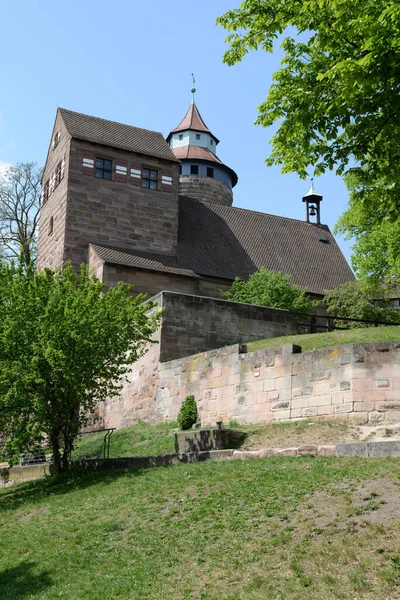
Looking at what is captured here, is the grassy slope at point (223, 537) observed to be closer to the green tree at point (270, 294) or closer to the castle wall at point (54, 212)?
the green tree at point (270, 294)

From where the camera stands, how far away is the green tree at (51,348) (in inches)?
656

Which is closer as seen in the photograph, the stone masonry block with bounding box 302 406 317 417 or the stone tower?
the stone masonry block with bounding box 302 406 317 417

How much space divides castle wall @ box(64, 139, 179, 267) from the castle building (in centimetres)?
5

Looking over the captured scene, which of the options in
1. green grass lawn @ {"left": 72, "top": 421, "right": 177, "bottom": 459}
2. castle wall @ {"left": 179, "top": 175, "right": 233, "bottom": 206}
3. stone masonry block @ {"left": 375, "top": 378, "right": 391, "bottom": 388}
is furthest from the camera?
castle wall @ {"left": 179, "top": 175, "right": 233, "bottom": 206}

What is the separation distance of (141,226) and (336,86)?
2901 cm

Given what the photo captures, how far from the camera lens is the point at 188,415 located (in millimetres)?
20297

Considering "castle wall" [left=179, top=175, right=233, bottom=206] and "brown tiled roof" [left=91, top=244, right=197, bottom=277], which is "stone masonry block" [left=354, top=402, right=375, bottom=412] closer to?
"brown tiled roof" [left=91, top=244, right=197, bottom=277]

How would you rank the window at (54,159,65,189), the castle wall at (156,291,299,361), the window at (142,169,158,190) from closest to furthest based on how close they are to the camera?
the castle wall at (156,291,299,361)
the window at (54,159,65,189)
the window at (142,169,158,190)

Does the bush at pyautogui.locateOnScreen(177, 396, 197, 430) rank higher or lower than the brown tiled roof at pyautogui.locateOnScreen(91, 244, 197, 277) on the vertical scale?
lower

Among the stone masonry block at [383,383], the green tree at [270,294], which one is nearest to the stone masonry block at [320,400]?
the stone masonry block at [383,383]

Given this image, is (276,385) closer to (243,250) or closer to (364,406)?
(364,406)

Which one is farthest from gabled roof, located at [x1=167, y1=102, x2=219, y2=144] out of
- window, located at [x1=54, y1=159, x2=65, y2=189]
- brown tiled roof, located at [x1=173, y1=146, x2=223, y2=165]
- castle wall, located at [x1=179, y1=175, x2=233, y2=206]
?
window, located at [x1=54, y1=159, x2=65, y2=189]

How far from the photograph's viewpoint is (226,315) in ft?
79.0

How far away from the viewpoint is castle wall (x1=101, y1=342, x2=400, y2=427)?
15.9m
